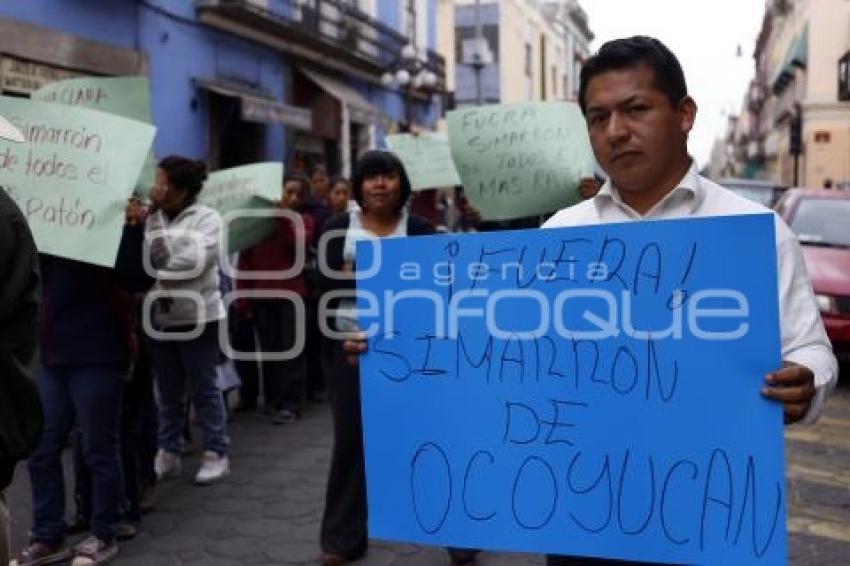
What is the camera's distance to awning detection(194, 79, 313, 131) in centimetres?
1349

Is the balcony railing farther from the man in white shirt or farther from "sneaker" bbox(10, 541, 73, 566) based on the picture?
the man in white shirt

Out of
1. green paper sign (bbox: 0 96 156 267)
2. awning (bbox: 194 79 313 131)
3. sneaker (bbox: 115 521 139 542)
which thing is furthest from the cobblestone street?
awning (bbox: 194 79 313 131)

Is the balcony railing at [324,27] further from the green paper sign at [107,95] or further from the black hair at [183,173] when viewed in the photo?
the green paper sign at [107,95]

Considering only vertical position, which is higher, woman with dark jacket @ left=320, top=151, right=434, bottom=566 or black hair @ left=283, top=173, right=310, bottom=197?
black hair @ left=283, top=173, right=310, bottom=197

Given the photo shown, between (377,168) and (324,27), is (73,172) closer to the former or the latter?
(377,168)

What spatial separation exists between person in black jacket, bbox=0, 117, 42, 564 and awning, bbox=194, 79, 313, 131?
11.5 metres

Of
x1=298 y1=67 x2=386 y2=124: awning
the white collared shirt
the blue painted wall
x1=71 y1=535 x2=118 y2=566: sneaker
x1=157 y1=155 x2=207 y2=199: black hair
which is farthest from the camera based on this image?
x1=298 y1=67 x2=386 y2=124: awning

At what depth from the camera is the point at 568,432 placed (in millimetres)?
2160

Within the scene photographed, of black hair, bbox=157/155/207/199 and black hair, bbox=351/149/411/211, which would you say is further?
black hair, bbox=157/155/207/199

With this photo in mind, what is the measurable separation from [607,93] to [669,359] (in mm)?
583

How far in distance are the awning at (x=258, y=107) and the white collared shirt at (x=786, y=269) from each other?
1187 centimetres

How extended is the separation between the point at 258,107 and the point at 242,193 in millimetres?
7861

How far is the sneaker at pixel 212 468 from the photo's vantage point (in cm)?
535

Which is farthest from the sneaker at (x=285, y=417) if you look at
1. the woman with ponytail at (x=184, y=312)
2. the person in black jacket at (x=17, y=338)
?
the person in black jacket at (x=17, y=338)
